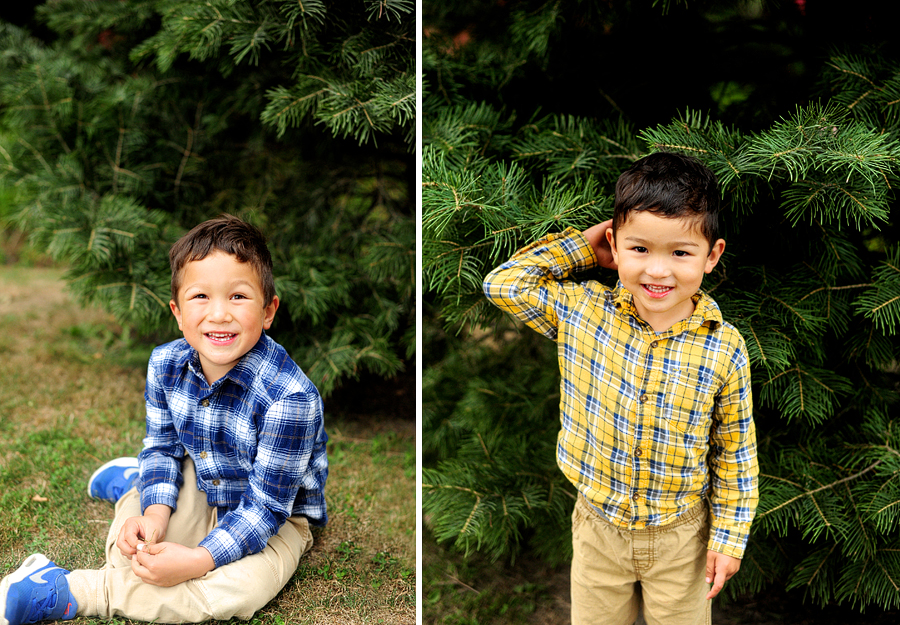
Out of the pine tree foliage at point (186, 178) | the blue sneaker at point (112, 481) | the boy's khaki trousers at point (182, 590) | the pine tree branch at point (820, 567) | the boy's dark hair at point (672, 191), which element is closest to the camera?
the boy's dark hair at point (672, 191)

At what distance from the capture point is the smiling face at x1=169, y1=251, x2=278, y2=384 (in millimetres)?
1766

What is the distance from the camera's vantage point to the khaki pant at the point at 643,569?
1678 millimetres

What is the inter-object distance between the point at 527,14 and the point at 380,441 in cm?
163

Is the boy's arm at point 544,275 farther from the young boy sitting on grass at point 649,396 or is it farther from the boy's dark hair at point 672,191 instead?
the boy's dark hair at point 672,191

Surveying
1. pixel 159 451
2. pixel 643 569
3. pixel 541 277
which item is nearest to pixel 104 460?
pixel 159 451

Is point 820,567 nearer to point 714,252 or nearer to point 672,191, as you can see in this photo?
point 714,252

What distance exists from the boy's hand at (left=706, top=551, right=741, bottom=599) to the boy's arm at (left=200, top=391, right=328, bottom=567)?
103 cm

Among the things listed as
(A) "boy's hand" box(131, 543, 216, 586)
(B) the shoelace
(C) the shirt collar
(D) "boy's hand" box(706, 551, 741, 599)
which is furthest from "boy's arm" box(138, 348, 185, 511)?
(D) "boy's hand" box(706, 551, 741, 599)

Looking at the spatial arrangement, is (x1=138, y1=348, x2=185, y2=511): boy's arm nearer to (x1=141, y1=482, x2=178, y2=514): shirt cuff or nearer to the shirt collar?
(x1=141, y1=482, x2=178, y2=514): shirt cuff

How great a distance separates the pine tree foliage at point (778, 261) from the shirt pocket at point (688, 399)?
0.91ft

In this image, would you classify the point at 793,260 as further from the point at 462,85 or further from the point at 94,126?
the point at 94,126

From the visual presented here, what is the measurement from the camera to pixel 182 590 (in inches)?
68.6

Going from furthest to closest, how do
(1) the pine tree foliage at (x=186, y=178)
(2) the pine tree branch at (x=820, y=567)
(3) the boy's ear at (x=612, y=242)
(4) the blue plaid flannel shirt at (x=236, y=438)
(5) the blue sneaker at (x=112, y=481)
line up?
(1) the pine tree foliage at (x=186, y=178), (5) the blue sneaker at (x=112, y=481), (2) the pine tree branch at (x=820, y=567), (4) the blue plaid flannel shirt at (x=236, y=438), (3) the boy's ear at (x=612, y=242)

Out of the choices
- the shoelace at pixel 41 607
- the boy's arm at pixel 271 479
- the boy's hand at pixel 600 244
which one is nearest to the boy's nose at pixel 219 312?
the boy's arm at pixel 271 479
